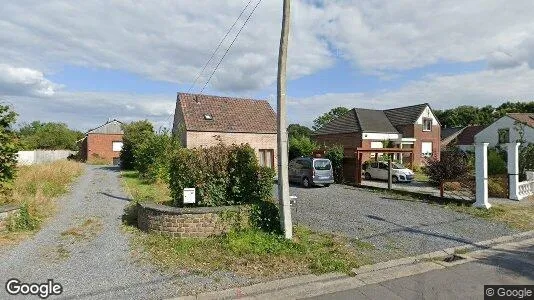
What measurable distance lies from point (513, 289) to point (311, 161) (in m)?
12.4

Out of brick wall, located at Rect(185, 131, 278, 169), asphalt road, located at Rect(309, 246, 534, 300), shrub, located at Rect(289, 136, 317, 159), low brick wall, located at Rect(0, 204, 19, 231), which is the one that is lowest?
asphalt road, located at Rect(309, 246, 534, 300)

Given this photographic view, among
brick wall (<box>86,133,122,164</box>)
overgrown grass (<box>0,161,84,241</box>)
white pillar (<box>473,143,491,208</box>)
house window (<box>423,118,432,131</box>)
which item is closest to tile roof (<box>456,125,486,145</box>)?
house window (<box>423,118,432,131</box>)

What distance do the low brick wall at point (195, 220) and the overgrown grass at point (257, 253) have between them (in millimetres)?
157

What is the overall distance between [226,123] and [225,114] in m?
1.10

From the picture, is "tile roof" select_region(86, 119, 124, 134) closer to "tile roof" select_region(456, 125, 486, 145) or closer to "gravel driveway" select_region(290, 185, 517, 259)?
"gravel driveway" select_region(290, 185, 517, 259)

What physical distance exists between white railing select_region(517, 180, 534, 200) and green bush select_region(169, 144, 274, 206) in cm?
1080

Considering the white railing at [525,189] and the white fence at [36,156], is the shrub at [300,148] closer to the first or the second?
the white railing at [525,189]

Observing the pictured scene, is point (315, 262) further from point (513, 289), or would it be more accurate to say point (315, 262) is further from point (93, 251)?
point (93, 251)

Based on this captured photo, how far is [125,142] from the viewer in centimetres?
2875

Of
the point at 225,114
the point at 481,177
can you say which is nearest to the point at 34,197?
the point at 481,177

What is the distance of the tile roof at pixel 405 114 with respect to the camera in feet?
111

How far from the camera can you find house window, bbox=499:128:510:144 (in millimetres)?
35906

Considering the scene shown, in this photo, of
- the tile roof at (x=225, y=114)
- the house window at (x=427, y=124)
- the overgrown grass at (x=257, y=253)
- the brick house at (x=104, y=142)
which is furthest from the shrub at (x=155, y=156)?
the house window at (x=427, y=124)

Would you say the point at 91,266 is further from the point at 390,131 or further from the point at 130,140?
the point at 390,131
